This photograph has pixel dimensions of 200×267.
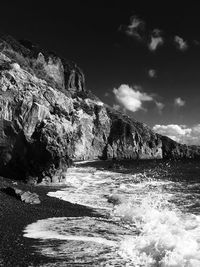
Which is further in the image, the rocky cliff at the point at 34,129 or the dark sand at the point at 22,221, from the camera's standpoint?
the rocky cliff at the point at 34,129

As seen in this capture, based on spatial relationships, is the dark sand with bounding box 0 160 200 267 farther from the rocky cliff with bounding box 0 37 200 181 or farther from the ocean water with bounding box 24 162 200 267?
the rocky cliff with bounding box 0 37 200 181

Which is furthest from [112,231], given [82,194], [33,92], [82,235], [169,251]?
[33,92]

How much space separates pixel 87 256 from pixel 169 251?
477 cm


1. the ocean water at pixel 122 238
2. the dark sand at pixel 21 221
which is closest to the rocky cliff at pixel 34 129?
the dark sand at pixel 21 221

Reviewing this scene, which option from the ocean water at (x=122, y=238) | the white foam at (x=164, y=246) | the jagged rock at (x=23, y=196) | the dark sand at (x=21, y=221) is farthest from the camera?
the jagged rock at (x=23, y=196)

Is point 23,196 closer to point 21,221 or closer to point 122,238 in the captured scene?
point 21,221

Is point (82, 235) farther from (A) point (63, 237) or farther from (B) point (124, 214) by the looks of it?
(B) point (124, 214)

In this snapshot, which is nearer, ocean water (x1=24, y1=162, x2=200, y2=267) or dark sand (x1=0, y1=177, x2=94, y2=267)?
dark sand (x1=0, y1=177, x2=94, y2=267)

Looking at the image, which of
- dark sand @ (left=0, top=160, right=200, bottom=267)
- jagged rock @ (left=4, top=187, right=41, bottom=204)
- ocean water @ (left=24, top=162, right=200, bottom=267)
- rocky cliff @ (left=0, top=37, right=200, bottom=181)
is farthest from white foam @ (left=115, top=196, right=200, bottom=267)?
rocky cliff @ (left=0, top=37, right=200, bottom=181)

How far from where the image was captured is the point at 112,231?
85.9 feet

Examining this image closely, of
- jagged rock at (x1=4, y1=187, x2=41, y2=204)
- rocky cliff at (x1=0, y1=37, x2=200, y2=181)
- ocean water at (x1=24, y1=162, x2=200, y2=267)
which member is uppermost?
rocky cliff at (x1=0, y1=37, x2=200, y2=181)

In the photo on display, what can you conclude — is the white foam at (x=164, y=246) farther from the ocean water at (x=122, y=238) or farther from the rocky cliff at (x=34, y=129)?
the rocky cliff at (x=34, y=129)

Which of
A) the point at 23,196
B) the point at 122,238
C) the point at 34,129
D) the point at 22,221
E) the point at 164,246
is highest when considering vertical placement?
the point at 34,129

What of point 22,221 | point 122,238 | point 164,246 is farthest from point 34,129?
point 164,246
